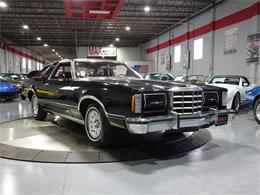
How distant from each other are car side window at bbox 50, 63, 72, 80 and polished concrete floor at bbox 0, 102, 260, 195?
6.24 feet

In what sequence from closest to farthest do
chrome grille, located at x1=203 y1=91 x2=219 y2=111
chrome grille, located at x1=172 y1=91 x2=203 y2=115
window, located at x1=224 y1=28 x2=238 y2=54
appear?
chrome grille, located at x1=172 y1=91 x2=203 y2=115, chrome grille, located at x1=203 y1=91 x2=219 y2=111, window, located at x1=224 y1=28 x2=238 y2=54

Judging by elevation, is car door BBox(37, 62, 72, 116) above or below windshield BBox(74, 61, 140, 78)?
below

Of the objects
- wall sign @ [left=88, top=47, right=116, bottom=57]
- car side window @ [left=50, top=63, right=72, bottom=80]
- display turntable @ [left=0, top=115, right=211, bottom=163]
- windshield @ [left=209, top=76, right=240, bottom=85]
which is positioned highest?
wall sign @ [left=88, top=47, right=116, bottom=57]

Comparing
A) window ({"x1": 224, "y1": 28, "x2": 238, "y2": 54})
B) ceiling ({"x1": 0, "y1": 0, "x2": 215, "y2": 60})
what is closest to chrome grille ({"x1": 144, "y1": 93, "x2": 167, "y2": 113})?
window ({"x1": 224, "y1": 28, "x2": 238, "y2": 54})

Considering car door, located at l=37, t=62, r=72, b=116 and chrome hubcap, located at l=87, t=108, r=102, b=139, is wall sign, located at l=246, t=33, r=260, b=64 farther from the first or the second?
chrome hubcap, located at l=87, t=108, r=102, b=139

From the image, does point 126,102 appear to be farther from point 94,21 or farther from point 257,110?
point 94,21

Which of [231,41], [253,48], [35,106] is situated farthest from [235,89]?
[35,106]

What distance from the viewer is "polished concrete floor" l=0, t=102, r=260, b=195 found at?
8.23ft

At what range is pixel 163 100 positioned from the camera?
3248mm

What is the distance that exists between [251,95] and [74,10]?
7.38 metres

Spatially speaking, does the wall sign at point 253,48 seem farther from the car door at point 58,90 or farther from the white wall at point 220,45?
the car door at point 58,90

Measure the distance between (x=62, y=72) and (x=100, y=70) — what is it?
79 centimetres

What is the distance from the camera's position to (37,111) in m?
6.05

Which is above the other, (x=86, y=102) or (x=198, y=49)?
(x=198, y=49)
